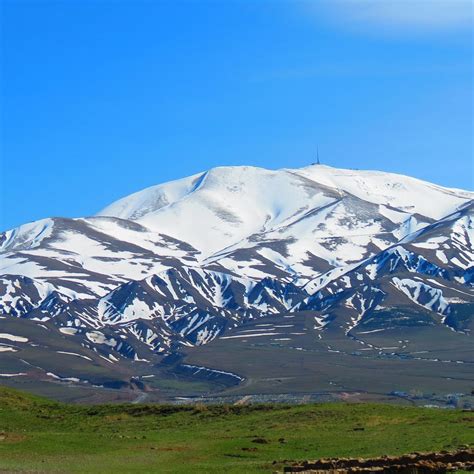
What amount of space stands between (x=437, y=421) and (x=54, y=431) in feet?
61.6

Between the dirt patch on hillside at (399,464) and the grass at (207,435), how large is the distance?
3.06 metres

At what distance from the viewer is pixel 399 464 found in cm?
3375

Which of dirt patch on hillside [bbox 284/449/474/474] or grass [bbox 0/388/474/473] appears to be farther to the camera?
grass [bbox 0/388/474/473]

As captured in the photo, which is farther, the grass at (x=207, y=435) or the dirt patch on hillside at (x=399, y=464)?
the grass at (x=207, y=435)

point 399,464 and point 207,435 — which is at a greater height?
point 207,435

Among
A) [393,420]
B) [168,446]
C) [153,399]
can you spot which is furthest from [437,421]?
[153,399]

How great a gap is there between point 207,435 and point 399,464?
17.8 metres

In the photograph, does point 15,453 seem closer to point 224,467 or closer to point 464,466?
point 224,467

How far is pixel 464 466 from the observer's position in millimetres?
32781

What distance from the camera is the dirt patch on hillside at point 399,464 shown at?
3216cm

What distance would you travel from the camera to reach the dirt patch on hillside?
32156 mm

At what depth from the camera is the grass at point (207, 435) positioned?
41681 mm

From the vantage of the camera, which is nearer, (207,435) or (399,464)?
(399,464)

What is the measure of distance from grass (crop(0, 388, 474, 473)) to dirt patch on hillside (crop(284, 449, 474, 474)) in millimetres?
3063
